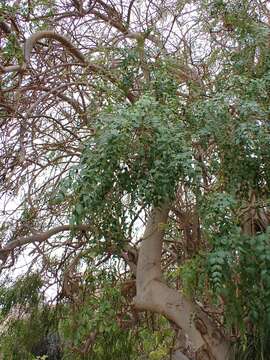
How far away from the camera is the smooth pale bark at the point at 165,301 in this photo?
2.88 m

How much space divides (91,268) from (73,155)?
2.61 ft

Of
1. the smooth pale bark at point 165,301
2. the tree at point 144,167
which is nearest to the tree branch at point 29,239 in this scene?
the tree at point 144,167

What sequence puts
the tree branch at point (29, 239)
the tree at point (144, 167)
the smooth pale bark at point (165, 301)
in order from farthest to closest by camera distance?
the tree branch at point (29, 239) < the smooth pale bark at point (165, 301) < the tree at point (144, 167)

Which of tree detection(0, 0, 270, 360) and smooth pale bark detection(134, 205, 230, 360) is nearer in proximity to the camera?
tree detection(0, 0, 270, 360)

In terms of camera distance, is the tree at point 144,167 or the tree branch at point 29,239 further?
the tree branch at point 29,239

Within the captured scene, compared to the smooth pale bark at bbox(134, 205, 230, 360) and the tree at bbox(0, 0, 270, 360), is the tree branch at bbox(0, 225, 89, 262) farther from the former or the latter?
the smooth pale bark at bbox(134, 205, 230, 360)

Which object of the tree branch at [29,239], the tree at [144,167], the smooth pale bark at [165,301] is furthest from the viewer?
the tree branch at [29,239]

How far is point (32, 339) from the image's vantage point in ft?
12.4

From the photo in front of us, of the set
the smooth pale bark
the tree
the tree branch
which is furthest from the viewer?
the tree branch

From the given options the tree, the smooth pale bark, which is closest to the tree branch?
the tree

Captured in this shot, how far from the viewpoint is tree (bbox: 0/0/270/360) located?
2248 mm

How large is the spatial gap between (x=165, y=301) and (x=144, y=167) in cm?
98

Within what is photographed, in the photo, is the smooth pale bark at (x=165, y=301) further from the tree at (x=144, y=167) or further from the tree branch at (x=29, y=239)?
the tree branch at (x=29, y=239)

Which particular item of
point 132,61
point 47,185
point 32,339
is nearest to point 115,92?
point 132,61
